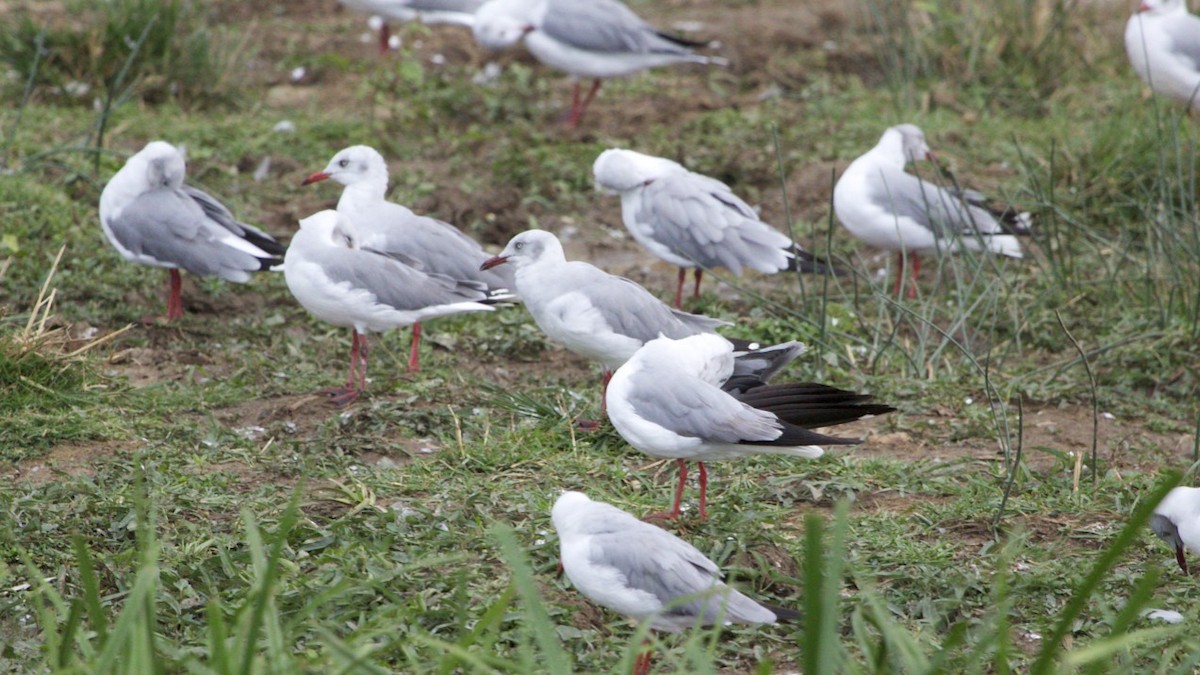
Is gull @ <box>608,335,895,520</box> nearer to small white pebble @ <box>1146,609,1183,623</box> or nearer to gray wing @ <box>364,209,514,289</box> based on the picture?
small white pebble @ <box>1146,609,1183,623</box>

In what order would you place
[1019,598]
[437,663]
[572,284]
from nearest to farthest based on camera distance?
[437,663]
[1019,598]
[572,284]

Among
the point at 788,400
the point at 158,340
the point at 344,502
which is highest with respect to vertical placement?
the point at 788,400

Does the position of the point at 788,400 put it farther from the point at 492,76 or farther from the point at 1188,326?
the point at 492,76

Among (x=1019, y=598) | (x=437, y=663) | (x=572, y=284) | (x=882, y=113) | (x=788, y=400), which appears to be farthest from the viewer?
(x=882, y=113)

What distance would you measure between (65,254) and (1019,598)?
179 inches

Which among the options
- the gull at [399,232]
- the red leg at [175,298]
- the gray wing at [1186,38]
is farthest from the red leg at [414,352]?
the gray wing at [1186,38]

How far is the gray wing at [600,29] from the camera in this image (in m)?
8.84

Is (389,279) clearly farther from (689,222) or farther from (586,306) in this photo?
(689,222)

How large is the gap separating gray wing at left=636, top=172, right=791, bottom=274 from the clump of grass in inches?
131

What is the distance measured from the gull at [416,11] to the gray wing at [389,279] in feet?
13.9

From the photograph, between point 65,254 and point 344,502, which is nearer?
point 344,502

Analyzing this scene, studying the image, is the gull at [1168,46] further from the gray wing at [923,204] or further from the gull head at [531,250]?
the gull head at [531,250]

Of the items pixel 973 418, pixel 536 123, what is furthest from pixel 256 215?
pixel 973 418

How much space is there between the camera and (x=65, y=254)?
257 inches
